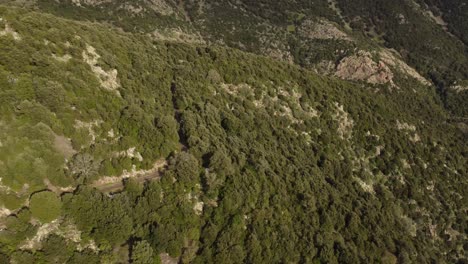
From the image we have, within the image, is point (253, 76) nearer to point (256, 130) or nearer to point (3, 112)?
point (256, 130)

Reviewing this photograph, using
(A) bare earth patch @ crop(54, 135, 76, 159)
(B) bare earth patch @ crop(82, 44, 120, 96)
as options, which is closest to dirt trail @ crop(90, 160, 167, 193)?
(A) bare earth patch @ crop(54, 135, 76, 159)

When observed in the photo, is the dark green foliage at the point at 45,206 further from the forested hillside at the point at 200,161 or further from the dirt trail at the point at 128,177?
the dirt trail at the point at 128,177

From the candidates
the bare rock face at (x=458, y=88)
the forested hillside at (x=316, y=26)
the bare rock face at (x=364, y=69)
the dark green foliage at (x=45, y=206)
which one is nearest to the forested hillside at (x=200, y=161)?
the dark green foliage at (x=45, y=206)

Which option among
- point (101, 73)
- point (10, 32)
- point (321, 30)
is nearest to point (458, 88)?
point (321, 30)

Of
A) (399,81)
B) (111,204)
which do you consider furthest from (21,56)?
(399,81)

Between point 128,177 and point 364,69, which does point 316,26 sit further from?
point 128,177

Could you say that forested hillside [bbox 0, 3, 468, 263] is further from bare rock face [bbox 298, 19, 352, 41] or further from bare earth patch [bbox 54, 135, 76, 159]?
bare rock face [bbox 298, 19, 352, 41]
